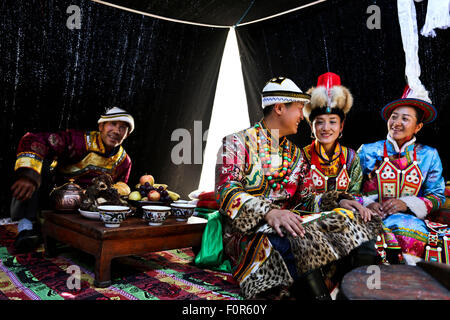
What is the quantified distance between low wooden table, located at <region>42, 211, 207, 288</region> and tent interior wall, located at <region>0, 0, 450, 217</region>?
1.84 metres

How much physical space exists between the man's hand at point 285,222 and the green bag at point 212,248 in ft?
2.71

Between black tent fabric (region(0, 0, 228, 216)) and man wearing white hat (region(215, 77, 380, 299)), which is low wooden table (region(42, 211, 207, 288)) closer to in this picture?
man wearing white hat (region(215, 77, 380, 299))

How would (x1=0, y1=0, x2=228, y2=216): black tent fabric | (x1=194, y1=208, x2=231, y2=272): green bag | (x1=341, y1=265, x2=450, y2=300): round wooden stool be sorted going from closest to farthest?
(x1=341, y1=265, x2=450, y2=300): round wooden stool
(x1=194, y1=208, x2=231, y2=272): green bag
(x1=0, y1=0, x2=228, y2=216): black tent fabric

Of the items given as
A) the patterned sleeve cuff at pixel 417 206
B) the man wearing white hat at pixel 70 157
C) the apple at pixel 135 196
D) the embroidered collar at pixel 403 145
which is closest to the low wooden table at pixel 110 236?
the apple at pixel 135 196

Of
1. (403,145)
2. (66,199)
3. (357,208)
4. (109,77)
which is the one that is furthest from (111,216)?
(109,77)

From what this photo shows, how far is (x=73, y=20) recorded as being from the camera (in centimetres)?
383

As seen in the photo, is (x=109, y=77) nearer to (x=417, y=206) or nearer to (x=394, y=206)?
(x=394, y=206)

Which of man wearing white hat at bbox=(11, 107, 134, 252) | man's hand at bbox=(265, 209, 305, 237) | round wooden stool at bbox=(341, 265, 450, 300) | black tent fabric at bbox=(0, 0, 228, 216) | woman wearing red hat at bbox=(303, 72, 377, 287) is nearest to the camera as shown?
round wooden stool at bbox=(341, 265, 450, 300)

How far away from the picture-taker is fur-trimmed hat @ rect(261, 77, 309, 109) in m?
2.30

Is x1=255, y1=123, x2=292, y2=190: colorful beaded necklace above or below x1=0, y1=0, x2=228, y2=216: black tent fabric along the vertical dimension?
below

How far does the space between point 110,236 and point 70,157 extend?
152 centimetres

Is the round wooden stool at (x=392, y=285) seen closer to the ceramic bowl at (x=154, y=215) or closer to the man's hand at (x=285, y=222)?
the man's hand at (x=285, y=222)

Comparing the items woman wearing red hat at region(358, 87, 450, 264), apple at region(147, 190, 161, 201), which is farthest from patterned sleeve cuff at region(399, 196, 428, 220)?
apple at region(147, 190, 161, 201)
